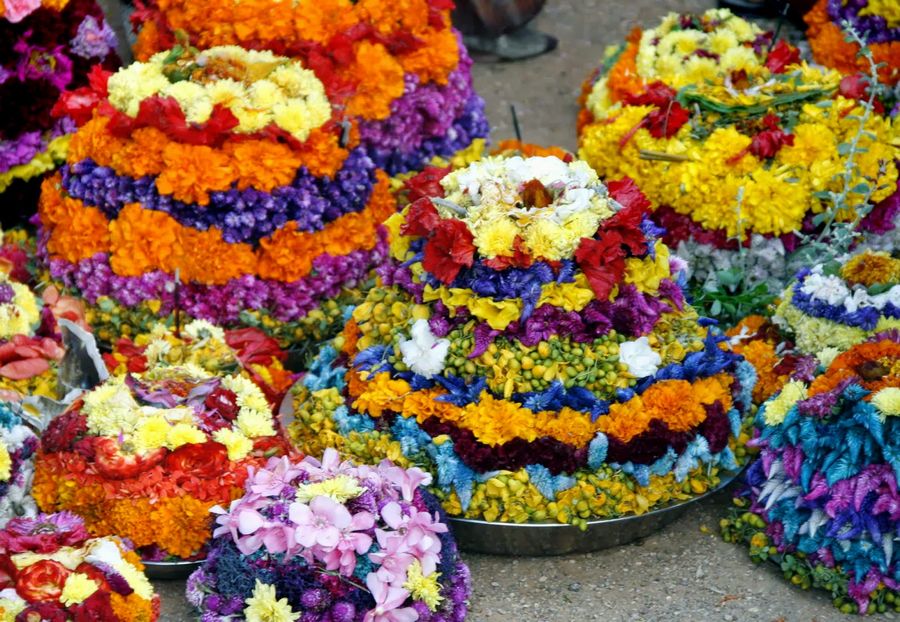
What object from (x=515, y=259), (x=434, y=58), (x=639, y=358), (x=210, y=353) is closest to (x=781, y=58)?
(x=434, y=58)

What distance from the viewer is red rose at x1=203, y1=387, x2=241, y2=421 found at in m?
3.65

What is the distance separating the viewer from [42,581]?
2.95 m

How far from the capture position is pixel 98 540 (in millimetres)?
3170

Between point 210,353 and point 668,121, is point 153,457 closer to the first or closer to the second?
point 210,353

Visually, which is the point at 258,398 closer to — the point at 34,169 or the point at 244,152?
the point at 244,152

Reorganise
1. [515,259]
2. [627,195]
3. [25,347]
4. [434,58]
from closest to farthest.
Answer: [515,259], [627,195], [25,347], [434,58]

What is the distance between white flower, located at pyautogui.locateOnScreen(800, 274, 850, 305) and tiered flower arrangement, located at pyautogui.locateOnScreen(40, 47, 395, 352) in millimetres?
1488

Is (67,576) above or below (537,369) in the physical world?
above

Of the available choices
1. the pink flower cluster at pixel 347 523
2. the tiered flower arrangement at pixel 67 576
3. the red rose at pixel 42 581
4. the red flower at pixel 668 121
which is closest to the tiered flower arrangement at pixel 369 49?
the red flower at pixel 668 121

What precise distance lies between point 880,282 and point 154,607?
7.52 ft

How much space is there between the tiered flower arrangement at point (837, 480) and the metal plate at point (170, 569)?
157 cm

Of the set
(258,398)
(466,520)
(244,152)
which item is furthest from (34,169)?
(466,520)

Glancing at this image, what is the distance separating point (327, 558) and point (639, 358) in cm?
104

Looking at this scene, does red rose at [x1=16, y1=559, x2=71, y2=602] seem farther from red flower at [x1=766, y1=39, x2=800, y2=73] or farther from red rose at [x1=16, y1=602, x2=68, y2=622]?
red flower at [x1=766, y1=39, x2=800, y2=73]
